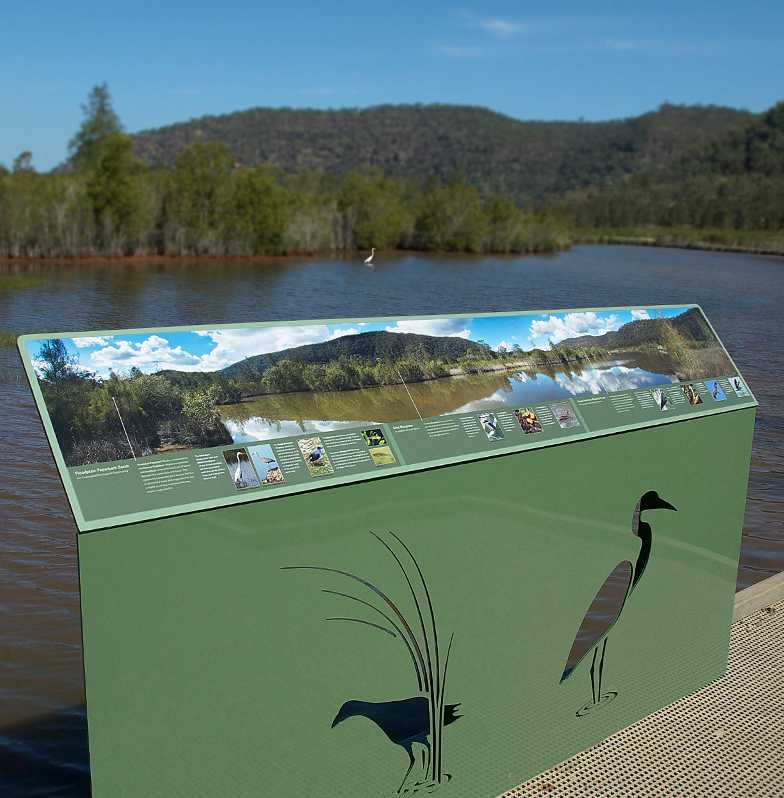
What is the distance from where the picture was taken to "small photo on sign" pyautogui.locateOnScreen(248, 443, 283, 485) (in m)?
2.45

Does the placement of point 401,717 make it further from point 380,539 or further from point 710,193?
point 710,193

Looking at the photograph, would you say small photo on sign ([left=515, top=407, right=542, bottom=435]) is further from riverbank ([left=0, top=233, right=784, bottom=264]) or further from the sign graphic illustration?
riverbank ([left=0, top=233, right=784, bottom=264])

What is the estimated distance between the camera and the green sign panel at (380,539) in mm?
2291

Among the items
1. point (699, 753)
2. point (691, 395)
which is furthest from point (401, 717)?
point (691, 395)

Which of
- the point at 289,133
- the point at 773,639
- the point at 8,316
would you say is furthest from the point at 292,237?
the point at 289,133

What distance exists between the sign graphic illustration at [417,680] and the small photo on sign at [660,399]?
1.32 metres

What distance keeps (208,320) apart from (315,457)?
17.3m

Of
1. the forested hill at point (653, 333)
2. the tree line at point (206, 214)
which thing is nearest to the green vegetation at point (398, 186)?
the tree line at point (206, 214)

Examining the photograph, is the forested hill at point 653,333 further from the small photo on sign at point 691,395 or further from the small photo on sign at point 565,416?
the small photo on sign at point 565,416

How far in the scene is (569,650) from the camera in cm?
349

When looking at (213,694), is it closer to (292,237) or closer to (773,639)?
(773,639)

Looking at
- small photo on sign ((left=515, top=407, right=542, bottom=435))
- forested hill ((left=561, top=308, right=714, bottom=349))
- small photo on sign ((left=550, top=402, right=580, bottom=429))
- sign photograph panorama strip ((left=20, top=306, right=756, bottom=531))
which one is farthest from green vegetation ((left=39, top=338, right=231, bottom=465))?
forested hill ((left=561, top=308, right=714, bottom=349))

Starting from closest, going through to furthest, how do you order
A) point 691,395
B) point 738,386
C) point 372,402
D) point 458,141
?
point 372,402, point 691,395, point 738,386, point 458,141

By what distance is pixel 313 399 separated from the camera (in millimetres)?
2732
